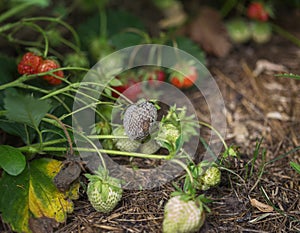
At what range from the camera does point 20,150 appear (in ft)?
5.05

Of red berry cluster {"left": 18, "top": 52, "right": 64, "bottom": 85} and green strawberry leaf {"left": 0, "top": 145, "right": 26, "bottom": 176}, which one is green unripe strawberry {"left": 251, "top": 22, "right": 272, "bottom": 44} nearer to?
red berry cluster {"left": 18, "top": 52, "right": 64, "bottom": 85}

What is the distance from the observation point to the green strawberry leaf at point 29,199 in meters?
1.44

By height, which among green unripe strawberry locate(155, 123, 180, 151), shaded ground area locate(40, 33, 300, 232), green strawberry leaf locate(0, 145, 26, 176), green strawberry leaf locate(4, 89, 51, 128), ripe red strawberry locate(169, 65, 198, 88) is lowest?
shaded ground area locate(40, 33, 300, 232)

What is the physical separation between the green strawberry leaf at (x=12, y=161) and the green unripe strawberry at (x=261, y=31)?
1.58 m

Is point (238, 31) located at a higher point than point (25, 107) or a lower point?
lower

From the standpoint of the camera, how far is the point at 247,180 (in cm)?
156

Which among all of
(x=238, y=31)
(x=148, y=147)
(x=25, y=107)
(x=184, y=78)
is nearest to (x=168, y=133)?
(x=148, y=147)

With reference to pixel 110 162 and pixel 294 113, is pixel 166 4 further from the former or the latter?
pixel 110 162

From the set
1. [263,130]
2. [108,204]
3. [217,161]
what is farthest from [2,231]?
[263,130]

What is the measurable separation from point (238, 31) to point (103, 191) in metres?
1.50

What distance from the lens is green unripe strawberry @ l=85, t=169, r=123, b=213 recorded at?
1362mm

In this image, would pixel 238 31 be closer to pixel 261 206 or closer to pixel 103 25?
pixel 103 25

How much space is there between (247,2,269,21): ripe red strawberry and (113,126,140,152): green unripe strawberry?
4.12 ft

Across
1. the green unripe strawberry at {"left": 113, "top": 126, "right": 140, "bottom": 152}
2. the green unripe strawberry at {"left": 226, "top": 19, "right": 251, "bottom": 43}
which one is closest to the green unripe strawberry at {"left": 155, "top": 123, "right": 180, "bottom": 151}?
the green unripe strawberry at {"left": 113, "top": 126, "right": 140, "bottom": 152}
